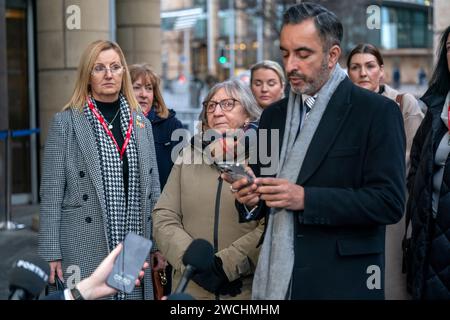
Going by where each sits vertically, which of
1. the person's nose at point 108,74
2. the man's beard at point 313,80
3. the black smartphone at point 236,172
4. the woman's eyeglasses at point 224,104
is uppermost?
the person's nose at point 108,74

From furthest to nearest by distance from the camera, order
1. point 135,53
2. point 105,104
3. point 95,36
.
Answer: point 135,53 → point 95,36 → point 105,104

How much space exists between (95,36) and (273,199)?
7.04 m

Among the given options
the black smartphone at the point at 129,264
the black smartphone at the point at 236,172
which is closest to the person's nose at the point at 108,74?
the black smartphone at the point at 236,172

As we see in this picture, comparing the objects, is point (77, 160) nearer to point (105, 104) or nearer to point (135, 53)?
point (105, 104)

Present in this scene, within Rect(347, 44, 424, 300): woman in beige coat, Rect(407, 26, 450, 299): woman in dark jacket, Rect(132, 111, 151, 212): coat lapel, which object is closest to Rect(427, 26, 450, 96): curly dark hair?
Rect(407, 26, 450, 299): woman in dark jacket

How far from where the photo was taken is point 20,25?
1240cm

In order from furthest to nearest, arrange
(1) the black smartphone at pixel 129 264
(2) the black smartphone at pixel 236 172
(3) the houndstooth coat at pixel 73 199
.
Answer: (3) the houndstooth coat at pixel 73 199
(2) the black smartphone at pixel 236 172
(1) the black smartphone at pixel 129 264

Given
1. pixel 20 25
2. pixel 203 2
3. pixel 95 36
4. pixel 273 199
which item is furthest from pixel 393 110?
pixel 203 2

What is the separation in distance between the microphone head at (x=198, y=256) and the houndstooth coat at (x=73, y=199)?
1.70 m

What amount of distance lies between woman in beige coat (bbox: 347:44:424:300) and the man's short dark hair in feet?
7.59

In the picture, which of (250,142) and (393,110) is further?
(250,142)

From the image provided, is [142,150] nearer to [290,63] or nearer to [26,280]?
[290,63]

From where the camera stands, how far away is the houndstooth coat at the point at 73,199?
16.0 feet

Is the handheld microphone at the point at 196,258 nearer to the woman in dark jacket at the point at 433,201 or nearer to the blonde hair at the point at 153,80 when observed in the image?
the woman in dark jacket at the point at 433,201
